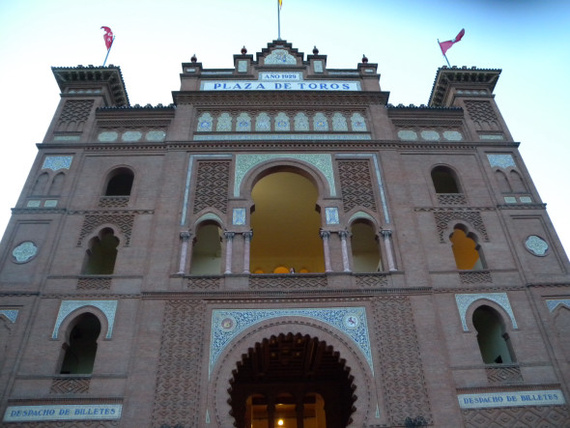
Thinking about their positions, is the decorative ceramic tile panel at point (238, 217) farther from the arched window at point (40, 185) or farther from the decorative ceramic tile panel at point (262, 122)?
the arched window at point (40, 185)

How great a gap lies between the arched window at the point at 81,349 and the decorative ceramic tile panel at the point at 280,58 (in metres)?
11.0

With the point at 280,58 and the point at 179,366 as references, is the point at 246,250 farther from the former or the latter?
the point at 280,58

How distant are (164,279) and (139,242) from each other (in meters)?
1.48

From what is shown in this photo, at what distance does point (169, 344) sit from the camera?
1225 cm

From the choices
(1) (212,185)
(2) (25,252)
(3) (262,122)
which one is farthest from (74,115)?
(3) (262,122)

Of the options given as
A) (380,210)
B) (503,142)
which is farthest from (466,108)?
(380,210)

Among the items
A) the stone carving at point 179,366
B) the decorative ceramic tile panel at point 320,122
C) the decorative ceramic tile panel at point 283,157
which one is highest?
the decorative ceramic tile panel at point 320,122

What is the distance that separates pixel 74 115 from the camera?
1695 cm

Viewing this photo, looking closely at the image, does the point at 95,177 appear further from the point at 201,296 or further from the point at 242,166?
the point at 201,296

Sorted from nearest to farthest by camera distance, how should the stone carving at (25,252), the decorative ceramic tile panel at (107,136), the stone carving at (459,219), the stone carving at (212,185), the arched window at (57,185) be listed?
the stone carving at (25,252)
the stone carving at (459,219)
the stone carving at (212,185)
the arched window at (57,185)
the decorative ceramic tile panel at (107,136)

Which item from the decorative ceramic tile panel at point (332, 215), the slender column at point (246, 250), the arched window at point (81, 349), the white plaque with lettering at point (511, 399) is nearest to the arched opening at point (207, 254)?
the slender column at point (246, 250)

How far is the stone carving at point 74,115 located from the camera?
1659 centimetres

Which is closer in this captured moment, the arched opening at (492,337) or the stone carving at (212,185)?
the arched opening at (492,337)

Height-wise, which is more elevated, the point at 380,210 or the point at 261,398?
the point at 380,210
